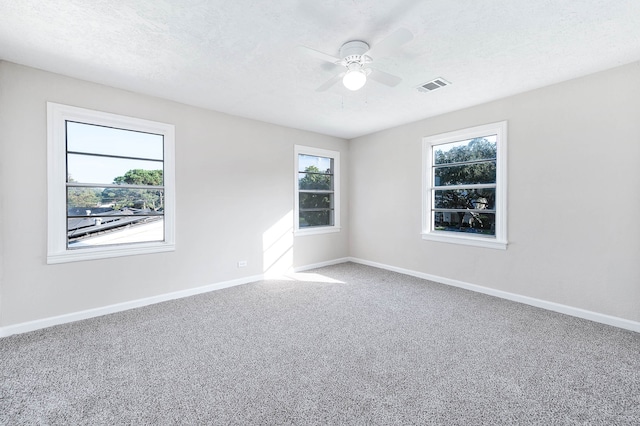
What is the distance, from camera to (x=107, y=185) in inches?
132

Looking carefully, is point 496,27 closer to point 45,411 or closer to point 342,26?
point 342,26

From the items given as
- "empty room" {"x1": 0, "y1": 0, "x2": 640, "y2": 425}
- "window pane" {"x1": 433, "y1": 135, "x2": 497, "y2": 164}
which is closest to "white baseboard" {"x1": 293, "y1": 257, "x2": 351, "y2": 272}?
"empty room" {"x1": 0, "y1": 0, "x2": 640, "y2": 425}

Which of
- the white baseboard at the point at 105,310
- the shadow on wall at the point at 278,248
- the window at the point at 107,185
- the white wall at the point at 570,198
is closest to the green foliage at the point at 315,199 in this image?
the shadow on wall at the point at 278,248

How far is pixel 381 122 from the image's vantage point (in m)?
4.76

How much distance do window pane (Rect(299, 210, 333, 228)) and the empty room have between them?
1.92 feet

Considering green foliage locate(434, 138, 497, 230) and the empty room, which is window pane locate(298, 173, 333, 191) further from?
green foliage locate(434, 138, 497, 230)

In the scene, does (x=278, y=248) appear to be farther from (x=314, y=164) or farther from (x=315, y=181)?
(x=314, y=164)

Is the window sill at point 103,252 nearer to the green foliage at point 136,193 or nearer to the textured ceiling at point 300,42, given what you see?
the green foliage at point 136,193

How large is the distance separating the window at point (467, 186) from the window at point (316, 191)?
73.1 inches

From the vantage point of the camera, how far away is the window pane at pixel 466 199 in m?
4.00

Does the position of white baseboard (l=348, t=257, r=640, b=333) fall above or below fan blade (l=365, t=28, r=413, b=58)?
below

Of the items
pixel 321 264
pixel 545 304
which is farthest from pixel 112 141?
pixel 545 304

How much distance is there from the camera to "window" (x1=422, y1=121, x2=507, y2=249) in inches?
149

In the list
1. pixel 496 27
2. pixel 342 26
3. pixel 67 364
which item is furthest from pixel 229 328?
pixel 496 27
